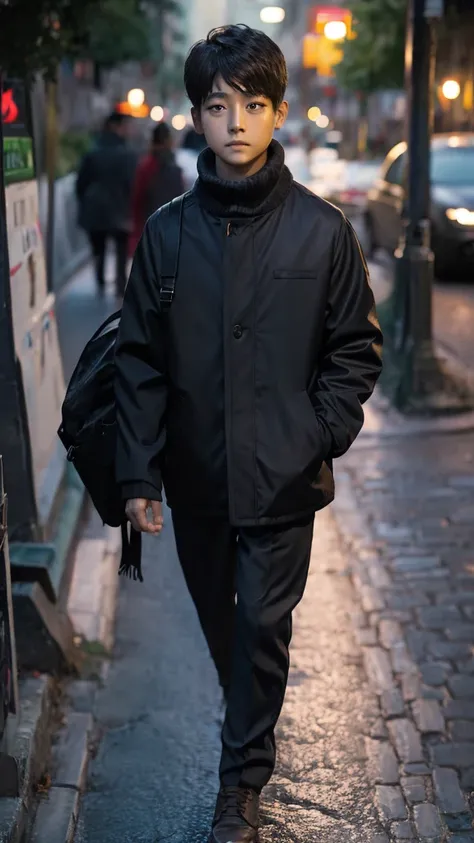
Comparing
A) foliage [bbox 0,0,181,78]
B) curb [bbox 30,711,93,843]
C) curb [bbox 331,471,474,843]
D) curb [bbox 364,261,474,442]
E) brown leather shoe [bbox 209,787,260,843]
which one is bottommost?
curb [bbox 364,261,474,442]

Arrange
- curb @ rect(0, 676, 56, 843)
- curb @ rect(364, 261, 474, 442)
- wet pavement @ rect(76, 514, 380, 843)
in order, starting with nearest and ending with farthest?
curb @ rect(0, 676, 56, 843), wet pavement @ rect(76, 514, 380, 843), curb @ rect(364, 261, 474, 442)

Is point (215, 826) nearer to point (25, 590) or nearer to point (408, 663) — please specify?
point (25, 590)

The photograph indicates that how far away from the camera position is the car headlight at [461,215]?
583 inches

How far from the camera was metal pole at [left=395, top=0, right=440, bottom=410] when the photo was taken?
8.47m

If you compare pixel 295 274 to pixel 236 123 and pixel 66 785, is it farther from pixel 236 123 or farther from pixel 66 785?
pixel 66 785

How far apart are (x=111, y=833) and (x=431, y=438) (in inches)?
189

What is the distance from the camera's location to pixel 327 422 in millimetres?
3174

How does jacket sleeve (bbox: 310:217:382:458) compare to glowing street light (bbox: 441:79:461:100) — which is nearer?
jacket sleeve (bbox: 310:217:382:458)

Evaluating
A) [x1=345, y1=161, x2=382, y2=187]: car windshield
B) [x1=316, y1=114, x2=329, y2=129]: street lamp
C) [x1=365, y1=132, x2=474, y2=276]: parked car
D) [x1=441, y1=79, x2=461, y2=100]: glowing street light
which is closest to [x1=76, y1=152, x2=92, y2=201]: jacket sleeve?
[x1=365, y1=132, x2=474, y2=276]: parked car

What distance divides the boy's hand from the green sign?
1690mm

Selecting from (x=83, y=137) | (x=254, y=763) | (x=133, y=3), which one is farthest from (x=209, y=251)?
(x=83, y=137)

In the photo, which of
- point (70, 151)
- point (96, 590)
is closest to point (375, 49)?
point (70, 151)

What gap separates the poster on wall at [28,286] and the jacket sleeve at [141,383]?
1124mm

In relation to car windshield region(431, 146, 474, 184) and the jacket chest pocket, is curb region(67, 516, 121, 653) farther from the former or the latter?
car windshield region(431, 146, 474, 184)
